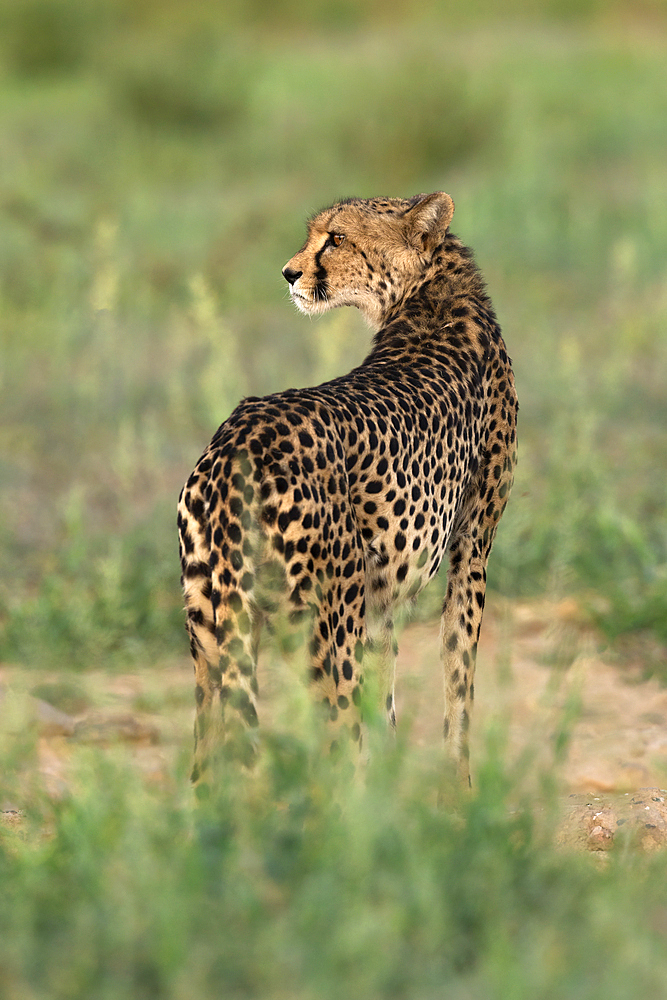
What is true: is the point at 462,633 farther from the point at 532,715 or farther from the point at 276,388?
the point at 276,388

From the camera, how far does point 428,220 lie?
12.1 feet

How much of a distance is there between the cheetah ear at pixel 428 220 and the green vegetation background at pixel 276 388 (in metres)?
0.92

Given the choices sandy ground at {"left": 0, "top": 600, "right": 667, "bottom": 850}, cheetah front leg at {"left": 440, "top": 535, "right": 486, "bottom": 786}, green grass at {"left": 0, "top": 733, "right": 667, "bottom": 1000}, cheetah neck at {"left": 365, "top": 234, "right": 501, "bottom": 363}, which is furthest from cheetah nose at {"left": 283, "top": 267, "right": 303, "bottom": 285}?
green grass at {"left": 0, "top": 733, "right": 667, "bottom": 1000}

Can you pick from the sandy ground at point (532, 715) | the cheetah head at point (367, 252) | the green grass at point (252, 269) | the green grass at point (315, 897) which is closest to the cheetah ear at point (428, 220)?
the cheetah head at point (367, 252)

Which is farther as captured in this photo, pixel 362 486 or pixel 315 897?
pixel 362 486

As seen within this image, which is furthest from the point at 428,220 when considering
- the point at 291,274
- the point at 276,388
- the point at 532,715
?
the point at 276,388

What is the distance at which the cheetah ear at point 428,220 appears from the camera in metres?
3.65

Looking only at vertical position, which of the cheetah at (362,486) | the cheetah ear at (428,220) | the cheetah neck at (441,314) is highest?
the cheetah ear at (428,220)

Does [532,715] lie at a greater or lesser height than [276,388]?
lesser

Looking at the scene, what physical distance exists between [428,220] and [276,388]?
3464 millimetres

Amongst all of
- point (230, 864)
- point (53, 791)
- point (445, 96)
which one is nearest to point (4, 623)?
point (53, 791)

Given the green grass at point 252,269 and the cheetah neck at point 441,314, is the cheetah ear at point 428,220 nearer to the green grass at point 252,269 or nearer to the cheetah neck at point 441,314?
the cheetah neck at point 441,314

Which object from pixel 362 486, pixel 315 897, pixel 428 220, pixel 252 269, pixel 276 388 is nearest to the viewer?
pixel 315 897

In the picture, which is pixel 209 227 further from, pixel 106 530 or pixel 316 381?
pixel 106 530
